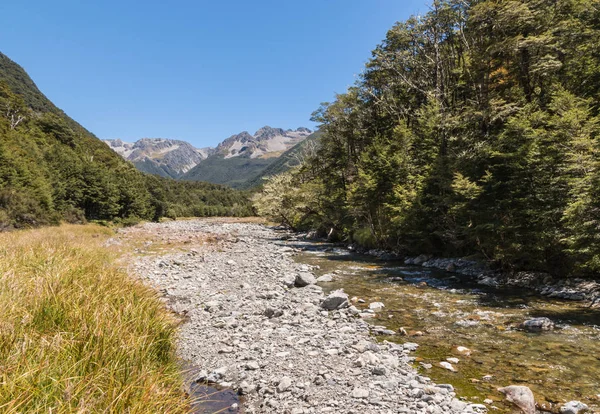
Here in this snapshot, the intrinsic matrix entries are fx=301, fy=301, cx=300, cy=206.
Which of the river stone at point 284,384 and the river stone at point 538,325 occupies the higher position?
the river stone at point 538,325

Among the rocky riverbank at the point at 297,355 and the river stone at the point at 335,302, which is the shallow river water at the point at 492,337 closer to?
the rocky riverbank at the point at 297,355

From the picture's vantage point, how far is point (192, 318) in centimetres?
1038

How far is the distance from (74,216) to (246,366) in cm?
5918

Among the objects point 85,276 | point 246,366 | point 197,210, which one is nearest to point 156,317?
point 85,276

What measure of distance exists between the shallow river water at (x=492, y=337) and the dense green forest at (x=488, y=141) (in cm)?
339

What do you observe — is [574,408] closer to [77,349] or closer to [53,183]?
[77,349]

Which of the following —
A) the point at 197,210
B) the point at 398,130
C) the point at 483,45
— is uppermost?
the point at 483,45

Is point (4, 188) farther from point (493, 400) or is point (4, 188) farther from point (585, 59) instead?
point (585, 59)

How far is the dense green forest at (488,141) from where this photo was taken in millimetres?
14125

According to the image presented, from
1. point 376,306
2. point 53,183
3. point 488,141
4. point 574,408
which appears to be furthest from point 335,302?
point 53,183

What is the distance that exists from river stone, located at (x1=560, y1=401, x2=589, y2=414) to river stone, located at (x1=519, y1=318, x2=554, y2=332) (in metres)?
4.20

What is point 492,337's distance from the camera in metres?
8.80

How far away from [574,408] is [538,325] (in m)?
4.77

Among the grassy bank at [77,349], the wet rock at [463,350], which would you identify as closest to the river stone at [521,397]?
the wet rock at [463,350]
